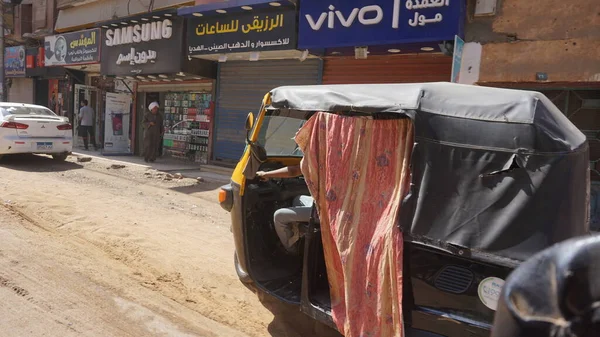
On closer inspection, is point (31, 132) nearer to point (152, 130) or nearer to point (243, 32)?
point (152, 130)

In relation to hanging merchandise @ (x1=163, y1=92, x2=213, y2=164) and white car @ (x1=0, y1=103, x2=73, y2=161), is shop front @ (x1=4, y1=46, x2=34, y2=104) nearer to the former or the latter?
hanging merchandise @ (x1=163, y1=92, x2=213, y2=164)

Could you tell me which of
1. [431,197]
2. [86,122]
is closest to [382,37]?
[431,197]

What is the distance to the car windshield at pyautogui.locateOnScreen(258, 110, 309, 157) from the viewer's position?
406cm

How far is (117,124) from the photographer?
50.0 ft

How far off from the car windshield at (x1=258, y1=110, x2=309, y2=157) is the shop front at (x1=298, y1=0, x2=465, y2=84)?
4.54m

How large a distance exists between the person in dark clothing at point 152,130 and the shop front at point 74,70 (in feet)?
11.1

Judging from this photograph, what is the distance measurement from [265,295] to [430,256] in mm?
1530

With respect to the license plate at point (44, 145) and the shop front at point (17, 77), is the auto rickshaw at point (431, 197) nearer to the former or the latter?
the license plate at point (44, 145)

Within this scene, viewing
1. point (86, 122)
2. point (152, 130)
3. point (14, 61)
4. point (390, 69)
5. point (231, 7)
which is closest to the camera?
point (390, 69)

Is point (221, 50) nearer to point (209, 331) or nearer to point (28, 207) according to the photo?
point (28, 207)

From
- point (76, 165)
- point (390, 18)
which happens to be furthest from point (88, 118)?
point (390, 18)

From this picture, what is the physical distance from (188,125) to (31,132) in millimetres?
4655

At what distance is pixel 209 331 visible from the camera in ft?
11.4

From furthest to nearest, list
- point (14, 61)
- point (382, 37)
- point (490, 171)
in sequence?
point (14, 61)
point (382, 37)
point (490, 171)
